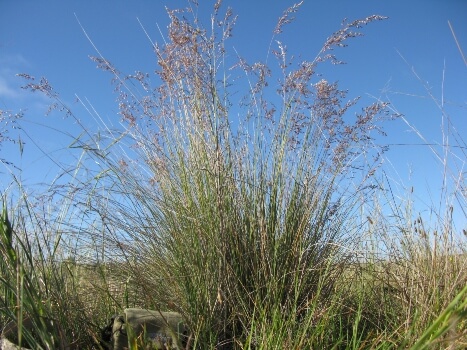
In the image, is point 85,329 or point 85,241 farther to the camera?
point 85,241

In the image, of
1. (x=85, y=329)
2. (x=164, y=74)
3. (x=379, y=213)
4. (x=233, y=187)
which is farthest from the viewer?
(x=379, y=213)

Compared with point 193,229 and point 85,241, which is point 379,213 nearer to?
point 193,229

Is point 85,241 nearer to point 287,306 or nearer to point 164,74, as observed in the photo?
point 164,74

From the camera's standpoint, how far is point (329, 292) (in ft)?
7.13

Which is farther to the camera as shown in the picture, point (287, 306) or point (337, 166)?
point (337, 166)

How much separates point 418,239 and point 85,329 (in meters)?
1.52

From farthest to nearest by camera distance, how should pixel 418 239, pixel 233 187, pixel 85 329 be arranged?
pixel 418 239
pixel 233 187
pixel 85 329

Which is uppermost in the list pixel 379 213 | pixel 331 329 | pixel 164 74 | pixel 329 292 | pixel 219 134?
pixel 164 74

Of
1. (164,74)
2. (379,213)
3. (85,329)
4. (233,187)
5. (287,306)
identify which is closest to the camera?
(85,329)

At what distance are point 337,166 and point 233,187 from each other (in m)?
0.59

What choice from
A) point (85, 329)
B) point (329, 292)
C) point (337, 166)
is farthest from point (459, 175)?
point (85, 329)

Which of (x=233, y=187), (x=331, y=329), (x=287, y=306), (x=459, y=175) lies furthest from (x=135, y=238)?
(x=459, y=175)

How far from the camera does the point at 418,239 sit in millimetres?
2320

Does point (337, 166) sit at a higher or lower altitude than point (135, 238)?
higher
